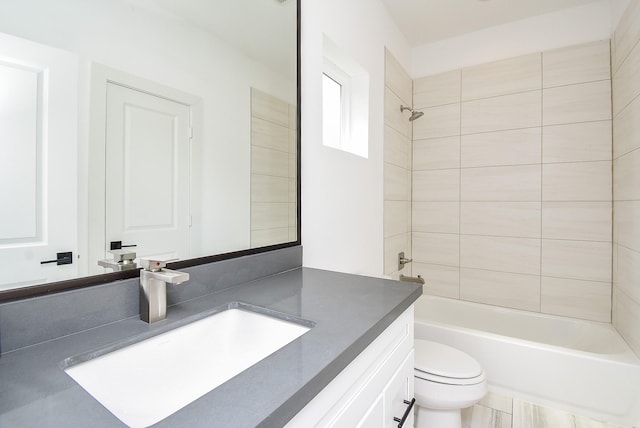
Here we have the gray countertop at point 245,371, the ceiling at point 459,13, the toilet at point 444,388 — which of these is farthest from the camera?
the ceiling at point 459,13

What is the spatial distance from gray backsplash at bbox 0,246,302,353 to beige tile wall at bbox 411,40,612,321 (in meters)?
2.22

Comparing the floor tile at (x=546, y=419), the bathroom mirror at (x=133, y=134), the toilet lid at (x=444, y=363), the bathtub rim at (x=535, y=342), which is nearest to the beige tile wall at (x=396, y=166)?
the bathtub rim at (x=535, y=342)

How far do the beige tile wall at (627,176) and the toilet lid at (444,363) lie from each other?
1012 millimetres

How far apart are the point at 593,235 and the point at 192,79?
105 inches

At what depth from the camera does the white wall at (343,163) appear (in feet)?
4.78

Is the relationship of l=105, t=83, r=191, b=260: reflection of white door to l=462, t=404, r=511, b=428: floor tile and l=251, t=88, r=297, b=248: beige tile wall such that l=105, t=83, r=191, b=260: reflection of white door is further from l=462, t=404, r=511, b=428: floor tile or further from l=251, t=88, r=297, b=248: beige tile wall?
l=462, t=404, r=511, b=428: floor tile

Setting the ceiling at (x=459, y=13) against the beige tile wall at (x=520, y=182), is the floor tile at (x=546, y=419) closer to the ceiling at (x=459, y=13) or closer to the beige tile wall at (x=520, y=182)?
the beige tile wall at (x=520, y=182)

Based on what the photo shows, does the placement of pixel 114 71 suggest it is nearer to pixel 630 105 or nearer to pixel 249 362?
pixel 249 362

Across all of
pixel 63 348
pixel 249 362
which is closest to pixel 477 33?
pixel 249 362

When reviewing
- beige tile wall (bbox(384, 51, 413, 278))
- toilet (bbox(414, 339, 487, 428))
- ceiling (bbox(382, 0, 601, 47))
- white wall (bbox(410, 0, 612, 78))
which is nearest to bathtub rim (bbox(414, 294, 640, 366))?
beige tile wall (bbox(384, 51, 413, 278))

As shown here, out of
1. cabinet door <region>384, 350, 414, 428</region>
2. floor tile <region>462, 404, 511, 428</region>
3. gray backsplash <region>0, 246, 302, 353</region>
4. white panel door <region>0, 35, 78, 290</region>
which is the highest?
white panel door <region>0, 35, 78, 290</region>

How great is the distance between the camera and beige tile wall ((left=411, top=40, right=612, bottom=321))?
85.5 inches

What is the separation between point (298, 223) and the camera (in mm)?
1382

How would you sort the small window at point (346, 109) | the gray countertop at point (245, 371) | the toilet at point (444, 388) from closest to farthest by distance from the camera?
1. the gray countertop at point (245, 371)
2. the toilet at point (444, 388)
3. the small window at point (346, 109)
